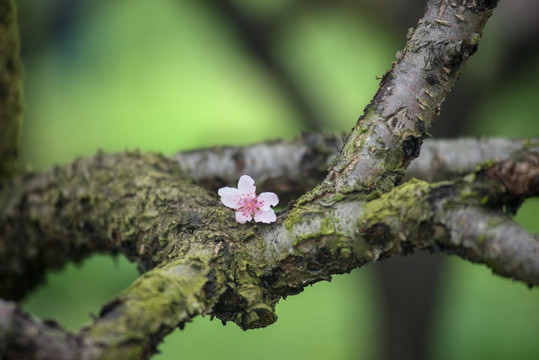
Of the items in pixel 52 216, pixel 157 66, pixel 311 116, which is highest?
pixel 157 66

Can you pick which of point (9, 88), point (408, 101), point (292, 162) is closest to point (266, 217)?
point (408, 101)

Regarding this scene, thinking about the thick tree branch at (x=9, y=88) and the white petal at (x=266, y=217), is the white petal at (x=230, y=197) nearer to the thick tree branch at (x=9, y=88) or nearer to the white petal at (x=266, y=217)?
the white petal at (x=266, y=217)

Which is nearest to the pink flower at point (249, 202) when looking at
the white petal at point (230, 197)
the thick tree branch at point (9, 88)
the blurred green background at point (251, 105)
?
the white petal at point (230, 197)

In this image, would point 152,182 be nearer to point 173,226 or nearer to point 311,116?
point 173,226

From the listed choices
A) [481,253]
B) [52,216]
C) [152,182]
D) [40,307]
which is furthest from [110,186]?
[40,307]

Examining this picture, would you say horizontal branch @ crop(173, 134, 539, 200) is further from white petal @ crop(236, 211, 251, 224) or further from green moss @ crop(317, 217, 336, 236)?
green moss @ crop(317, 217, 336, 236)

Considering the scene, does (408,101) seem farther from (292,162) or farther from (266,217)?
(292,162)

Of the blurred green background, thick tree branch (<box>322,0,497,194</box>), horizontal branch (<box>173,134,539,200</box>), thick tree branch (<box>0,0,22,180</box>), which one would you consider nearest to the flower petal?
thick tree branch (<box>322,0,497,194</box>)
